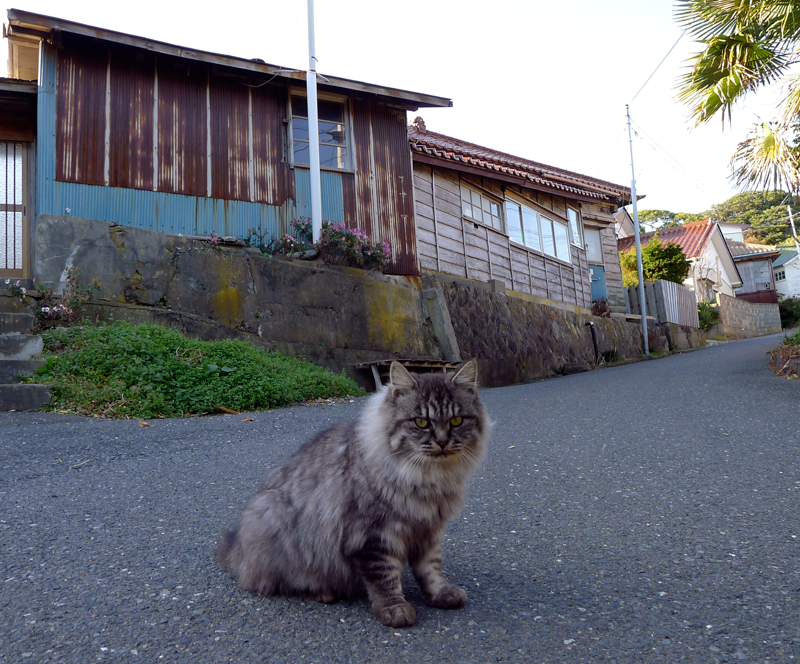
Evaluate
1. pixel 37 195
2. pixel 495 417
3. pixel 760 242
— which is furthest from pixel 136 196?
pixel 760 242

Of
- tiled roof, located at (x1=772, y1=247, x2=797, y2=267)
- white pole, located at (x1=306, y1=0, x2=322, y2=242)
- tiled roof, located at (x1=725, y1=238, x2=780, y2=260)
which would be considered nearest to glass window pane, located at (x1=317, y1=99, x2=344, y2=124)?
white pole, located at (x1=306, y1=0, x2=322, y2=242)

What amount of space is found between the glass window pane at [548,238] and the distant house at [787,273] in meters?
31.5

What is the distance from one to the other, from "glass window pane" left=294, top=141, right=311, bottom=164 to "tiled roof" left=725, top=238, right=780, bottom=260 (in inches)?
1450

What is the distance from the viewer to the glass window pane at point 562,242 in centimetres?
1769

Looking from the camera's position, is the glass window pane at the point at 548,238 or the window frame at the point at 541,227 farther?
the glass window pane at the point at 548,238

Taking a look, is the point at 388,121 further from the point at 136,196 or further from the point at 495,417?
the point at 495,417

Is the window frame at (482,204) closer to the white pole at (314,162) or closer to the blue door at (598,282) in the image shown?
the white pole at (314,162)

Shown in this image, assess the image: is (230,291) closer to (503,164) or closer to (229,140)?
(229,140)

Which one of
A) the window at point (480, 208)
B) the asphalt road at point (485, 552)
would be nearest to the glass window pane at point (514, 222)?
the window at point (480, 208)

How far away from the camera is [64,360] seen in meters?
7.06

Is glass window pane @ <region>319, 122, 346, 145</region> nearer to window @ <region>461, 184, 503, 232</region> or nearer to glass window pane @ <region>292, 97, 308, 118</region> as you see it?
glass window pane @ <region>292, 97, 308, 118</region>

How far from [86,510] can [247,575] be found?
177 centimetres

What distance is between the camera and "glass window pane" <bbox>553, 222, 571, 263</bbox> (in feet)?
58.0

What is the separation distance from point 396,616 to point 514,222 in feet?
47.9
